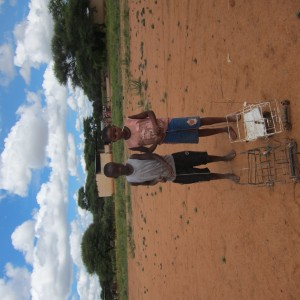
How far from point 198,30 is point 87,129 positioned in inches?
868

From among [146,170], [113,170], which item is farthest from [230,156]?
[113,170]

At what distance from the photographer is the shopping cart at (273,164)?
4.98 meters

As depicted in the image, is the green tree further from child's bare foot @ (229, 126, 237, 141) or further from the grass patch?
child's bare foot @ (229, 126, 237, 141)

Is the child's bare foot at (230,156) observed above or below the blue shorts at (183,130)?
below

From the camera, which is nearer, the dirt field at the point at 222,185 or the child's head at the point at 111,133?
the dirt field at the point at 222,185

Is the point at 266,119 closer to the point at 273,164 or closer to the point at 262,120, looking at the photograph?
the point at 262,120

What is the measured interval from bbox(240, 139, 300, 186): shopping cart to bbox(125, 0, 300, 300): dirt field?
0.14 metres

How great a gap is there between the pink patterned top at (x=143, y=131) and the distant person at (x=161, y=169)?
7.6 inches

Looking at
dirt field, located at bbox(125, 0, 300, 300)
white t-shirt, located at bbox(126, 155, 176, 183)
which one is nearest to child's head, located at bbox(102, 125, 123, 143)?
white t-shirt, located at bbox(126, 155, 176, 183)

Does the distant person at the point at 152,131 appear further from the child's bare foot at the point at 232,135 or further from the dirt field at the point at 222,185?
the dirt field at the point at 222,185

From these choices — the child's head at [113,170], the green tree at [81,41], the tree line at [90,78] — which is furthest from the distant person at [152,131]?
the green tree at [81,41]

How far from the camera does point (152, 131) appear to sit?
227 inches

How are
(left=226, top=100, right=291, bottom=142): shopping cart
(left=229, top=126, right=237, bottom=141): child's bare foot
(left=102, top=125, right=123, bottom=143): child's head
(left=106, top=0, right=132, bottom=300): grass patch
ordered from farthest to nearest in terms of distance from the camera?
1. (left=106, top=0, right=132, bottom=300): grass patch
2. (left=229, top=126, right=237, bottom=141): child's bare foot
3. (left=102, top=125, right=123, bottom=143): child's head
4. (left=226, top=100, right=291, bottom=142): shopping cart

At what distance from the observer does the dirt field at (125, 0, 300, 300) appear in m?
5.24
